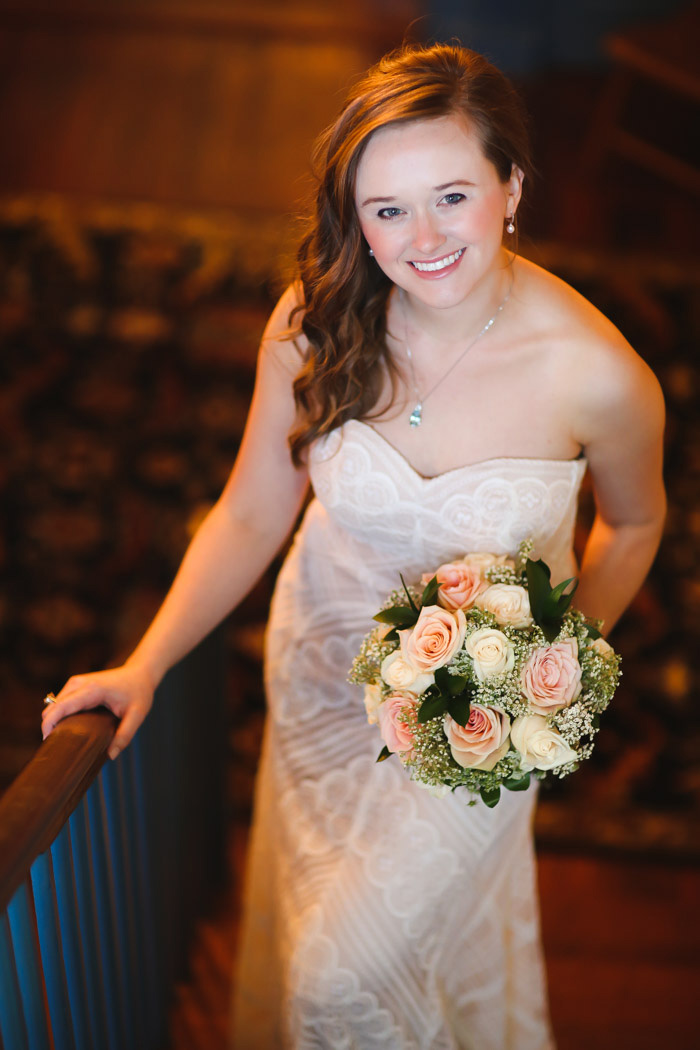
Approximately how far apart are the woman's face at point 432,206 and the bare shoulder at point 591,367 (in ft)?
0.63

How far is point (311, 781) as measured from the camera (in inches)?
77.4

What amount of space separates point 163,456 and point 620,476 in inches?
89.6

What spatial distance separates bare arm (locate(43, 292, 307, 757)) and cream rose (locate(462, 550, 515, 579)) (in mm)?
425

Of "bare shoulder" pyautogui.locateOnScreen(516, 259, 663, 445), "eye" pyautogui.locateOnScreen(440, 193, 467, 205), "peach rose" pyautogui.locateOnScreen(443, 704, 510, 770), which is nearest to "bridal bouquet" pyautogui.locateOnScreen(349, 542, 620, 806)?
"peach rose" pyautogui.locateOnScreen(443, 704, 510, 770)

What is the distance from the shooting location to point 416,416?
1837 mm

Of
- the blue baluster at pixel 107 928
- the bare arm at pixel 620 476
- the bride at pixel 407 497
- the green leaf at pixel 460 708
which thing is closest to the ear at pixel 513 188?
Result: the bride at pixel 407 497

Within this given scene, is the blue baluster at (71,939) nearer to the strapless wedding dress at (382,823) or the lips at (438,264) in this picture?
the strapless wedding dress at (382,823)

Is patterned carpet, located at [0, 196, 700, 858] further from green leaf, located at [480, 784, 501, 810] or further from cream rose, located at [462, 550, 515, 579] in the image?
green leaf, located at [480, 784, 501, 810]

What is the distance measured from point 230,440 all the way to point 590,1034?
2.22m

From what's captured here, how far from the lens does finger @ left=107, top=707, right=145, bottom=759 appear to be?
1.64 m

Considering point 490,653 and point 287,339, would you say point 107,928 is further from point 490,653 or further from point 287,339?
point 287,339

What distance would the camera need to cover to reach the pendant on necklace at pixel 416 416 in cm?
183

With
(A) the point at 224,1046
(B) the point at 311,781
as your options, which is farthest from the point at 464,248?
(A) the point at 224,1046

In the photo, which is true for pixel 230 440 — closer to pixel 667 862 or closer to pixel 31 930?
pixel 667 862
